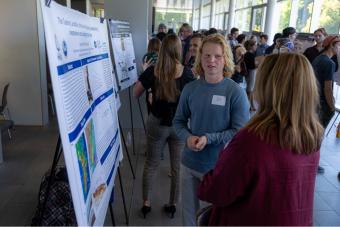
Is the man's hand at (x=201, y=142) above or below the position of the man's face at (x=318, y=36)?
below

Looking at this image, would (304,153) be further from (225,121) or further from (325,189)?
(325,189)

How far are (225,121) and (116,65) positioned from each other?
217 centimetres

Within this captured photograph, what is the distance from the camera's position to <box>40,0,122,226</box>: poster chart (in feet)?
4.09

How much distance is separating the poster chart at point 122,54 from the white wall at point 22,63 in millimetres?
1591

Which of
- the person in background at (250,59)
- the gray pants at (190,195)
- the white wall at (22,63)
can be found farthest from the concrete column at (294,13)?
the gray pants at (190,195)

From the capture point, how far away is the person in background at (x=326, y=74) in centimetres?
361

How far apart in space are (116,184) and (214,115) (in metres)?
1.91

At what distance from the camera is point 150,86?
2613mm

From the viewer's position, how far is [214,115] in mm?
1892

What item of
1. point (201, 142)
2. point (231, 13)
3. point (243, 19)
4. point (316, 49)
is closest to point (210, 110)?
point (201, 142)

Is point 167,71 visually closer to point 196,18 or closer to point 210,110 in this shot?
point 210,110

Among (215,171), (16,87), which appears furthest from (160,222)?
(16,87)

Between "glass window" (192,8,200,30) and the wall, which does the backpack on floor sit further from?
"glass window" (192,8,200,30)

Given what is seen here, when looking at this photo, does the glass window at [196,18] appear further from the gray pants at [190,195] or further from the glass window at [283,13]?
the gray pants at [190,195]
